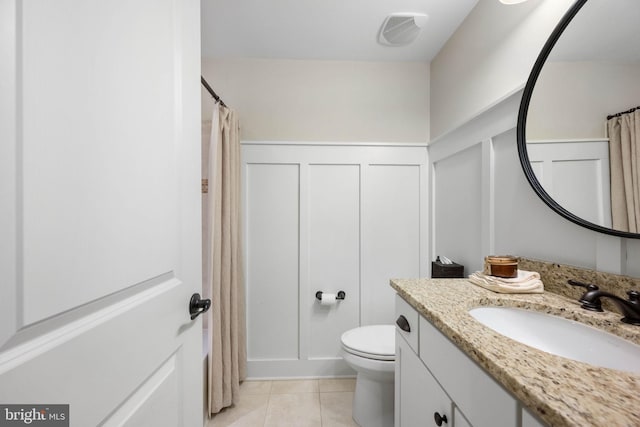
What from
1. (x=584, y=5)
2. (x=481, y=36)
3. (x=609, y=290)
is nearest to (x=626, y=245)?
(x=609, y=290)

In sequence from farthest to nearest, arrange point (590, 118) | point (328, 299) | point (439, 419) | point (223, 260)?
point (328, 299) < point (223, 260) < point (590, 118) < point (439, 419)

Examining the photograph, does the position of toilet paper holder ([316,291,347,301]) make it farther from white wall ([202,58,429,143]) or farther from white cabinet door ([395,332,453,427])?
white wall ([202,58,429,143])

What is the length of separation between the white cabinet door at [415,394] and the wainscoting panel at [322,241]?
901mm

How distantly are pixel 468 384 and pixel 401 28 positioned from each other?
1.91m

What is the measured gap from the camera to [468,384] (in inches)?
23.1

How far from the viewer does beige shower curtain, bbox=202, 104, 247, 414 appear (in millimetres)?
1490

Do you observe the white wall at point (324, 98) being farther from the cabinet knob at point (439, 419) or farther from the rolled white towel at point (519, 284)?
the cabinet knob at point (439, 419)

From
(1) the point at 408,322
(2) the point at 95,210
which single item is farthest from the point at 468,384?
(2) the point at 95,210

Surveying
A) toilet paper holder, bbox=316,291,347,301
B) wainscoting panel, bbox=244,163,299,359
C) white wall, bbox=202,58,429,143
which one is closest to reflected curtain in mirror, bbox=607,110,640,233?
white wall, bbox=202,58,429,143

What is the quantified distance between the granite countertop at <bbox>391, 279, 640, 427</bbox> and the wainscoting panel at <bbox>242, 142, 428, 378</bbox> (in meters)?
1.16

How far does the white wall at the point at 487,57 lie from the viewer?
1.05 metres

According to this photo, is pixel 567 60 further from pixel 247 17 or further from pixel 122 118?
pixel 247 17

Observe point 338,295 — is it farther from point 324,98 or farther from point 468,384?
point 324,98

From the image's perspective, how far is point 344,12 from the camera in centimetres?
150
